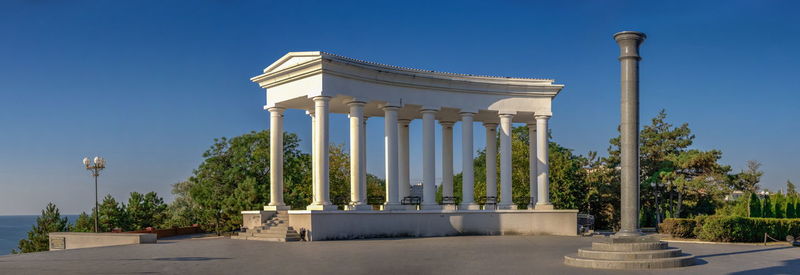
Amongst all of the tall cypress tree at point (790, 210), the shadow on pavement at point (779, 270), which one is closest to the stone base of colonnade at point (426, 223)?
the tall cypress tree at point (790, 210)

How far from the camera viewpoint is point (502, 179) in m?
49.6

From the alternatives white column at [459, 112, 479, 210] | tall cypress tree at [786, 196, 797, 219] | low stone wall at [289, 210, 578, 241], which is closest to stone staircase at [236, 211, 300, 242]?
low stone wall at [289, 210, 578, 241]

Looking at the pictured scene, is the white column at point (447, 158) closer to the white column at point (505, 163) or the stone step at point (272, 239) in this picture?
the white column at point (505, 163)

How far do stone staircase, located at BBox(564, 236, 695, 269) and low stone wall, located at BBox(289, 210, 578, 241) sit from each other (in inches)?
627

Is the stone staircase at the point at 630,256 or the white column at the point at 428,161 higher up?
the white column at the point at 428,161

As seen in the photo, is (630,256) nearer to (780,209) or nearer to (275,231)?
(275,231)

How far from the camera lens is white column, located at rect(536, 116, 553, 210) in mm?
49750

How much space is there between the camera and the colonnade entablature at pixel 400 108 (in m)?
42.4

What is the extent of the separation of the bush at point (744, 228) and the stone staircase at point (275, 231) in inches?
941

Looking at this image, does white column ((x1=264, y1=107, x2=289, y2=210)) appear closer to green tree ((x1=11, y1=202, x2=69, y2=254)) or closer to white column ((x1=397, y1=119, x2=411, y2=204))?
white column ((x1=397, y1=119, x2=411, y2=204))

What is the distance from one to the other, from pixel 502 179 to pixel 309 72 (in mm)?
15250

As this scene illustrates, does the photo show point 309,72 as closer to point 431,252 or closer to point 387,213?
point 387,213

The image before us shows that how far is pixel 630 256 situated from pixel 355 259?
1040 cm

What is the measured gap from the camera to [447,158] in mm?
52688
